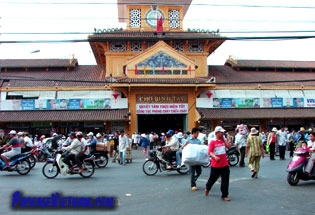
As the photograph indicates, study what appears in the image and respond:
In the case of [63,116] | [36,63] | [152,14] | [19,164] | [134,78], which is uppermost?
[152,14]

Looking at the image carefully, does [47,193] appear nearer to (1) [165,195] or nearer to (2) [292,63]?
(1) [165,195]

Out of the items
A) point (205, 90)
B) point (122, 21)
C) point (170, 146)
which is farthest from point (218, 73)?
point (170, 146)

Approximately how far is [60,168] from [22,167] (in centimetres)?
237

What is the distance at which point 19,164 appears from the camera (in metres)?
15.3

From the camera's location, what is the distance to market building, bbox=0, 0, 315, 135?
3259 centimetres

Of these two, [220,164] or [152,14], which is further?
[152,14]

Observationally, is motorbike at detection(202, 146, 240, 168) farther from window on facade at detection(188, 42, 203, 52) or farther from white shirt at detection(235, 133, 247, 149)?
window on facade at detection(188, 42, 203, 52)

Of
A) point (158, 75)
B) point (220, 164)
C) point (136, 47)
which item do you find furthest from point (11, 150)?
point (136, 47)

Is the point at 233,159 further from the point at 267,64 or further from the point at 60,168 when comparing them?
the point at 267,64

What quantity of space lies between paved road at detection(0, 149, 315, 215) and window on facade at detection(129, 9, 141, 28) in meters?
25.9

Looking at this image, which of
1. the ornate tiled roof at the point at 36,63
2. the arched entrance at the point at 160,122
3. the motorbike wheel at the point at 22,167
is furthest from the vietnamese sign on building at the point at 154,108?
the motorbike wheel at the point at 22,167

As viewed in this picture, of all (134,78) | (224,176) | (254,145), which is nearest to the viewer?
(224,176)

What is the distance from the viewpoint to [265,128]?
3497cm

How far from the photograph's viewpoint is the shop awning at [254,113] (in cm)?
3291
